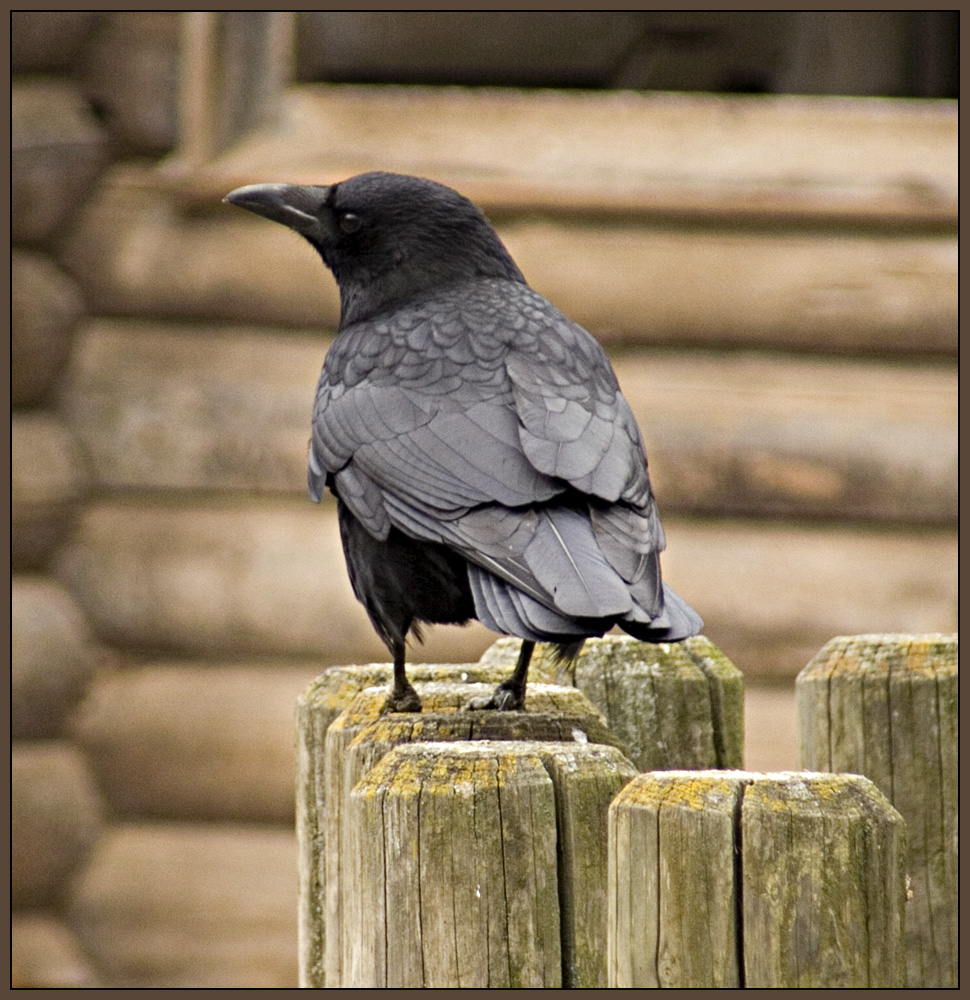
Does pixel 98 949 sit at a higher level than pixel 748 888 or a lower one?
lower

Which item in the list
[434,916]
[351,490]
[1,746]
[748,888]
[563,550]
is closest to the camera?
[748,888]

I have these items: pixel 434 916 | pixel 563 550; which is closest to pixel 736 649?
pixel 563 550

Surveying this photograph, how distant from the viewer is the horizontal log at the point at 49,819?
14.3 ft

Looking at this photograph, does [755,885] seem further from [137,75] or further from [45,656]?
[137,75]

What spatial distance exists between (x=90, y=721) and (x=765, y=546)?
2.19 m

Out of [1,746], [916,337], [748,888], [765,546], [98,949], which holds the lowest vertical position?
[98,949]

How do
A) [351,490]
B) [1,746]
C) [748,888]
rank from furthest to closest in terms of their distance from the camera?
[1,746], [351,490], [748,888]

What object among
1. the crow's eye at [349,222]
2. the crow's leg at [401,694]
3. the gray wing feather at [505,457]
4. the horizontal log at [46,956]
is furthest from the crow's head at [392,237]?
the horizontal log at [46,956]

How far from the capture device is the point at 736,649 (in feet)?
14.2

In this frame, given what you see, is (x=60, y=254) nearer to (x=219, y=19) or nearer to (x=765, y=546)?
(x=219, y=19)

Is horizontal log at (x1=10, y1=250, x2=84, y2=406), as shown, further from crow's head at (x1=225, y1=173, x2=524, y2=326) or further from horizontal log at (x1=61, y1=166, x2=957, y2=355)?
crow's head at (x1=225, y1=173, x2=524, y2=326)

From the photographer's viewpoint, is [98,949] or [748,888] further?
[98,949]

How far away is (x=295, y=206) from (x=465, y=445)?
3.02ft

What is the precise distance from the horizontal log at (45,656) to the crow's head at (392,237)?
1.94 metres
